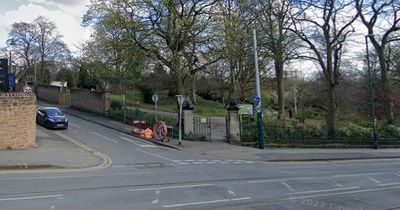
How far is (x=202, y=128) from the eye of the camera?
1387 inches

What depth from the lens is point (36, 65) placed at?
75.4 metres

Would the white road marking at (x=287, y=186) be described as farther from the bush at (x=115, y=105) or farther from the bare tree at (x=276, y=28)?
the bush at (x=115, y=105)

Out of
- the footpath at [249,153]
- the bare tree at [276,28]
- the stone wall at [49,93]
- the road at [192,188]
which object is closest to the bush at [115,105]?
the footpath at [249,153]

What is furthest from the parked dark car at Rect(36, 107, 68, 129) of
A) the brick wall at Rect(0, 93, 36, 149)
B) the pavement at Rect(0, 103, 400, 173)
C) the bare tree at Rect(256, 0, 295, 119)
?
the bare tree at Rect(256, 0, 295, 119)

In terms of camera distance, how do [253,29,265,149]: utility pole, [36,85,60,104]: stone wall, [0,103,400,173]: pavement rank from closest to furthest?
1. [0,103,400,173]: pavement
2. [253,29,265,149]: utility pole
3. [36,85,60,104]: stone wall

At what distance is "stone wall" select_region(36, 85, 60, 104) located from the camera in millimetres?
60112

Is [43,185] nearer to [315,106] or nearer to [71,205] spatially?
[71,205]

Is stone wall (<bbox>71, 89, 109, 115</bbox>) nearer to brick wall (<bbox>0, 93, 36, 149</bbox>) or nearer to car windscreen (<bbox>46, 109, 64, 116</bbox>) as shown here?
car windscreen (<bbox>46, 109, 64, 116</bbox>)

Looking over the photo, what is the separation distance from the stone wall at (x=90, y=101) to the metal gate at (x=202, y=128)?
1350 cm

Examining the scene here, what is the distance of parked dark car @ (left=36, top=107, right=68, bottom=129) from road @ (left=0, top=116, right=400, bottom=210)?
46.7ft

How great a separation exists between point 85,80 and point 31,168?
174ft

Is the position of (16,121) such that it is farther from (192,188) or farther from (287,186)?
(287,186)

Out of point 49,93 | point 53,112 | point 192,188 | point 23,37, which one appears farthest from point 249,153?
point 23,37

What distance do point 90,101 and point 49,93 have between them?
1679 centimetres
